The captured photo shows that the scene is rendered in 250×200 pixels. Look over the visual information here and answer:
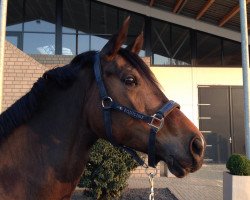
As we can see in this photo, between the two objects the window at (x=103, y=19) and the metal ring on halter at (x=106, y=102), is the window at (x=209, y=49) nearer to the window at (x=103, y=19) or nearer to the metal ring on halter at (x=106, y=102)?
the window at (x=103, y=19)

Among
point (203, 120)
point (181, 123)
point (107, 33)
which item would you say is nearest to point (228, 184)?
point (181, 123)

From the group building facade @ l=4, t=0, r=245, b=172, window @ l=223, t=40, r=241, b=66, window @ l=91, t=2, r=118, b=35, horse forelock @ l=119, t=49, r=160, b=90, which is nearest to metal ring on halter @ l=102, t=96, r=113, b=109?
horse forelock @ l=119, t=49, r=160, b=90

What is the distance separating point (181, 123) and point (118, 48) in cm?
64

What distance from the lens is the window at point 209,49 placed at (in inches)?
573

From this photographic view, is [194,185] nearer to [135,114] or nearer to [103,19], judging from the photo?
[103,19]

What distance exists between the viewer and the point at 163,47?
1434 centimetres

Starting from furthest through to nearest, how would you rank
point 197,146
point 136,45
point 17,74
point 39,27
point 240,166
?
point 39,27 → point 17,74 → point 240,166 → point 136,45 → point 197,146

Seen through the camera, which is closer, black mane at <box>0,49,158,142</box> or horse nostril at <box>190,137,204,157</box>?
horse nostril at <box>190,137,204,157</box>

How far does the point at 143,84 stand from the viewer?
211 cm

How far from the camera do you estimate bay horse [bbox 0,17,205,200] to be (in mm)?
1993

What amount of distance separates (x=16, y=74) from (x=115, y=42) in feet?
24.6

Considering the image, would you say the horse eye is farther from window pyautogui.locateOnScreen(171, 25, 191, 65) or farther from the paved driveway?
window pyautogui.locateOnScreen(171, 25, 191, 65)

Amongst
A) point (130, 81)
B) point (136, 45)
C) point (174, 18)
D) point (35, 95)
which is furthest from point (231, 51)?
point (35, 95)

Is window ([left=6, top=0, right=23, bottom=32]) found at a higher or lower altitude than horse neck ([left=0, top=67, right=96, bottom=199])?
higher
